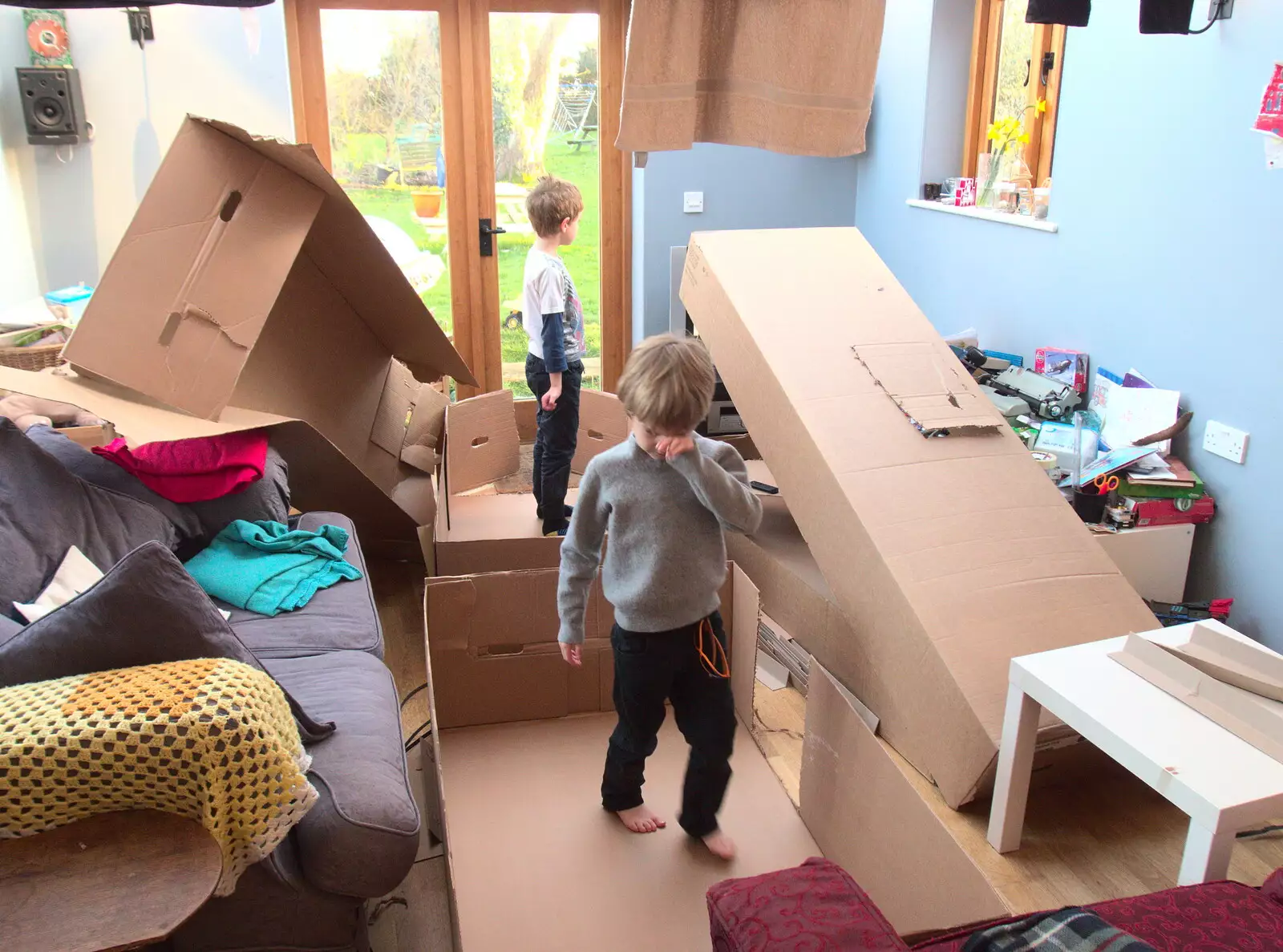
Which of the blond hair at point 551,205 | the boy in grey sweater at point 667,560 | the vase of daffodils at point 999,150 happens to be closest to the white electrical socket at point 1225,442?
the vase of daffodils at point 999,150

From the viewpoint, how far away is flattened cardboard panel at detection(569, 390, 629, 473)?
3387 millimetres

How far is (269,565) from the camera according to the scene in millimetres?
2199

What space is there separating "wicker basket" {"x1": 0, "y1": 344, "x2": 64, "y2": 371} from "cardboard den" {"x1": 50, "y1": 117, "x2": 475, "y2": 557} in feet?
2.49

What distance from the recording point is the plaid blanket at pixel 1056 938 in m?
0.96

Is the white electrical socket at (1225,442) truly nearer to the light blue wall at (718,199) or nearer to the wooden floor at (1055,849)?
the wooden floor at (1055,849)

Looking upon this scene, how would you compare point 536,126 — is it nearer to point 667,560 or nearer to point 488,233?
point 488,233

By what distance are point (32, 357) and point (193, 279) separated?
1.28 m

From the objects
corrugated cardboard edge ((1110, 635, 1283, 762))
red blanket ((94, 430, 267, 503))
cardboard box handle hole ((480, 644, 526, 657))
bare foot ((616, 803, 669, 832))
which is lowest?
bare foot ((616, 803, 669, 832))

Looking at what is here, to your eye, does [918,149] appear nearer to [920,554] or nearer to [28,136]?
[920,554]

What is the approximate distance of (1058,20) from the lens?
2.08m

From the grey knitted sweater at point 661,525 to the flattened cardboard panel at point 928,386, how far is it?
0.88 meters

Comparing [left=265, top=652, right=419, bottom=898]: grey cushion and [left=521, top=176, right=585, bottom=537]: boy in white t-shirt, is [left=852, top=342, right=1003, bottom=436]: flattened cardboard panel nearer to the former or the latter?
[left=521, top=176, right=585, bottom=537]: boy in white t-shirt

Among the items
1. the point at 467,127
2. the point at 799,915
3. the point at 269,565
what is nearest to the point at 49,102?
the point at 467,127

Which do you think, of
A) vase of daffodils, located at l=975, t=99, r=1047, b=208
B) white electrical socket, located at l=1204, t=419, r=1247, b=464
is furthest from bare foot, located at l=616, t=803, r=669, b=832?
vase of daffodils, located at l=975, t=99, r=1047, b=208
